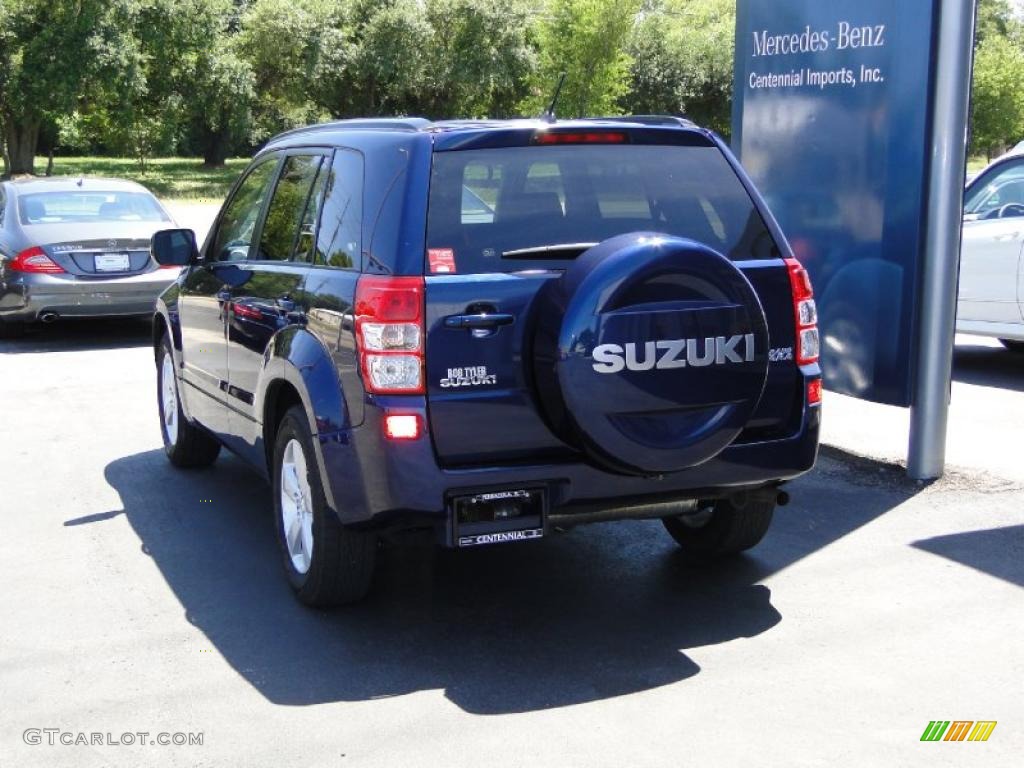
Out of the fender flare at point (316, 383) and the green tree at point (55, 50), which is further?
the green tree at point (55, 50)

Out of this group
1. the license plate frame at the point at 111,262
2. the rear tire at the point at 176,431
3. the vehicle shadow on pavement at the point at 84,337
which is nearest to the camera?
the rear tire at the point at 176,431

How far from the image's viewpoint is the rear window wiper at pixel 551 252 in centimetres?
450

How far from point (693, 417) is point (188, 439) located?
12.6 ft

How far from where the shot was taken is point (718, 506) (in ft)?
17.9

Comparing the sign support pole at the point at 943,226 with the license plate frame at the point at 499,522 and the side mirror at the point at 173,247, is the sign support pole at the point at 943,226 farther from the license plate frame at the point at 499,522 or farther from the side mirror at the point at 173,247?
the side mirror at the point at 173,247

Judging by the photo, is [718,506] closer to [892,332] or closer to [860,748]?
[860,748]

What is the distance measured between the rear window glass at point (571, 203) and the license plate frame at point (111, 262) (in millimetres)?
8159

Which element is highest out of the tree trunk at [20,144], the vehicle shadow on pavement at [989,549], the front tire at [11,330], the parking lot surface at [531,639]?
the tree trunk at [20,144]

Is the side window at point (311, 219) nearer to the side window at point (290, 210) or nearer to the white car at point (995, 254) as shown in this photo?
the side window at point (290, 210)

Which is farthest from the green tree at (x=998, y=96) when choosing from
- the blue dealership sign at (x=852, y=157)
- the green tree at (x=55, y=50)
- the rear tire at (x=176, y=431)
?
the rear tire at (x=176, y=431)

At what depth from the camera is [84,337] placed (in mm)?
12969

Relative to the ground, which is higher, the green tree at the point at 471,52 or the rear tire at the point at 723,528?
the green tree at the point at 471,52

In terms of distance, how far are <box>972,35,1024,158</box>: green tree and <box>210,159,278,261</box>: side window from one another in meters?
59.6

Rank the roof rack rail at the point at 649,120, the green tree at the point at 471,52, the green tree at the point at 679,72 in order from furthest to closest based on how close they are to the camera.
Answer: the green tree at the point at 679,72 < the green tree at the point at 471,52 < the roof rack rail at the point at 649,120
